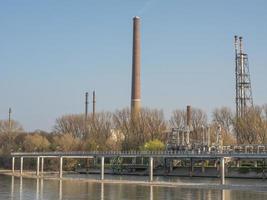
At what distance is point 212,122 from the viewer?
126188 millimetres

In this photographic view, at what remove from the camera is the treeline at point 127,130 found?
11488cm

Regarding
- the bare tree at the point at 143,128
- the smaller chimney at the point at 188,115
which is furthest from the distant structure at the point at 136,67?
the smaller chimney at the point at 188,115

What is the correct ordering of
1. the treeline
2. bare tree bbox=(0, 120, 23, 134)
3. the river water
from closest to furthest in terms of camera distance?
the river water, the treeline, bare tree bbox=(0, 120, 23, 134)

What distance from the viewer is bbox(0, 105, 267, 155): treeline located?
115 m

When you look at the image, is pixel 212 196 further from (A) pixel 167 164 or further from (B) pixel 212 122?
(B) pixel 212 122

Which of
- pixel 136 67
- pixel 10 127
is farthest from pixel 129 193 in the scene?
pixel 10 127

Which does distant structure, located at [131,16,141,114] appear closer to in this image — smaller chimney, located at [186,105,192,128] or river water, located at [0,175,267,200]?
smaller chimney, located at [186,105,192,128]

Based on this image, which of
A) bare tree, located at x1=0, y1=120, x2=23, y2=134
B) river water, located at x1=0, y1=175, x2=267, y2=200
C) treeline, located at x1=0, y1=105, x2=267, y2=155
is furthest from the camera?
bare tree, located at x1=0, y1=120, x2=23, y2=134

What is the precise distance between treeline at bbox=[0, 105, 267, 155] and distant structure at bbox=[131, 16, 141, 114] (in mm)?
4701

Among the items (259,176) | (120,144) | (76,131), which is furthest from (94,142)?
(259,176)

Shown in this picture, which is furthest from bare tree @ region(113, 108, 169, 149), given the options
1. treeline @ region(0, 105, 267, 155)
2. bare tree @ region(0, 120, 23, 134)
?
bare tree @ region(0, 120, 23, 134)

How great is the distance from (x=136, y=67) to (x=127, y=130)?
1591 centimetres

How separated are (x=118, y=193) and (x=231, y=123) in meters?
62.8

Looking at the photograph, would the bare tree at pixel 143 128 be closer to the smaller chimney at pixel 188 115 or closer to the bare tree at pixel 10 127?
the smaller chimney at pixel 188 115
